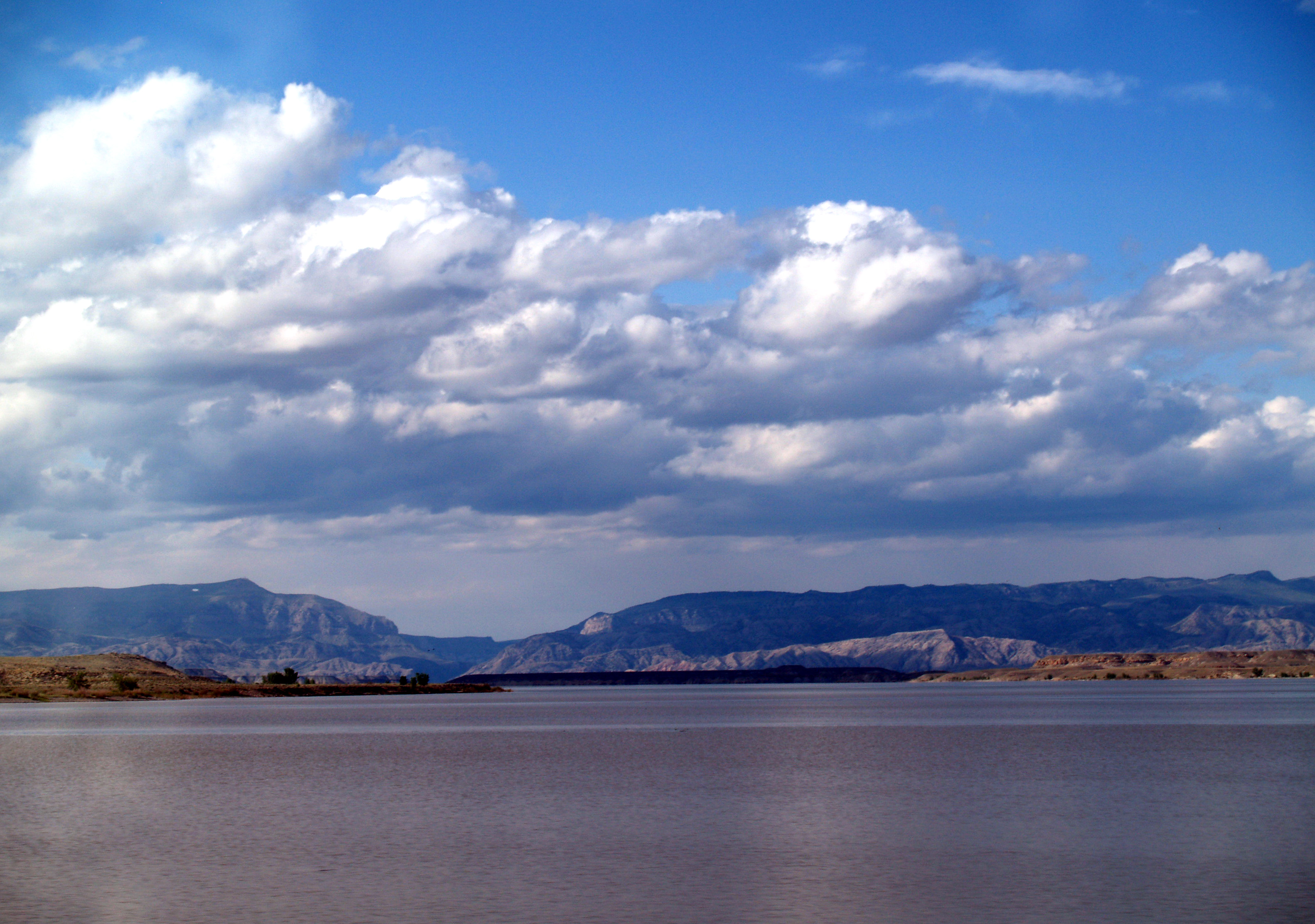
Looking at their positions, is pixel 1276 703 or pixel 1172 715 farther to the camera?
pixel 1276 703

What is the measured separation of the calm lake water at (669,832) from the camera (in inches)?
1068

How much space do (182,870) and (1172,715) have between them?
112171 mm

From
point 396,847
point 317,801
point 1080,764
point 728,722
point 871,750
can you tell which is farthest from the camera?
point 728,722

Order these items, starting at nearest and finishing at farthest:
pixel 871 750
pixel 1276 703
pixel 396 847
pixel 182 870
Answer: pixel 182 870 < pixel 396 847 < pixel 871 750 < pixel 1276 703

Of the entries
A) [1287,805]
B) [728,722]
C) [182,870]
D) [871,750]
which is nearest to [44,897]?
[182,870]

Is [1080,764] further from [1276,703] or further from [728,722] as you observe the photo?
[1276,703]

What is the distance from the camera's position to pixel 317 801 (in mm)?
49250

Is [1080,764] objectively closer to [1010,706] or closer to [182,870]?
[182,870]

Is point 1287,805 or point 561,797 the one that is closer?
point 1287,805

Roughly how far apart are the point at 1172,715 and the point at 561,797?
92.8 metres

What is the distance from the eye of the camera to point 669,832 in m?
39.0

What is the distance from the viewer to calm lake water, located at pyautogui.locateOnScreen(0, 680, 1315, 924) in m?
27.1

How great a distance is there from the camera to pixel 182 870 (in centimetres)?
3209

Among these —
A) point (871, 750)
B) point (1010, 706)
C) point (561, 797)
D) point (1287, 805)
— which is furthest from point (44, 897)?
point (1010, 706)
